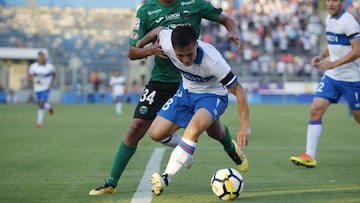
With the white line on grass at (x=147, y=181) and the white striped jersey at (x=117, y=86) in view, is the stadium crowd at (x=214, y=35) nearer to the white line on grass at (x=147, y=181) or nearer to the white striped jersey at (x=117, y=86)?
the white striped jersey at (x=117, y=86)

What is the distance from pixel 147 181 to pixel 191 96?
156 centimetres

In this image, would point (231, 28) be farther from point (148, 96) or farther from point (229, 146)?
point (229, 146)

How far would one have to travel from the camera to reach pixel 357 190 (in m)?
7.09

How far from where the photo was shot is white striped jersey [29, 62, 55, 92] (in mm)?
22125

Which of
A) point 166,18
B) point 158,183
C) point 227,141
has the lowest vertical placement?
point 227,141

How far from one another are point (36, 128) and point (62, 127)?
2.58ft

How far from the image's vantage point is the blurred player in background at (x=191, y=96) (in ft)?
20.7

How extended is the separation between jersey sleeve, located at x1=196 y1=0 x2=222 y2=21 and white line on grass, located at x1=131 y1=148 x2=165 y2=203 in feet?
7.06

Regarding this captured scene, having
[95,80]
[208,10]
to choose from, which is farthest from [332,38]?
[95,80]

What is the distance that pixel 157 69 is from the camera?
7.62m

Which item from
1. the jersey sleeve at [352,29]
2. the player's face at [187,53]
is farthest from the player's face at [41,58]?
the player's face at [187,53]

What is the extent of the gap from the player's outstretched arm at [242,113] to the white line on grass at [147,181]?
115cm

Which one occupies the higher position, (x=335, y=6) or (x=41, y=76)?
(x=335, y=6)

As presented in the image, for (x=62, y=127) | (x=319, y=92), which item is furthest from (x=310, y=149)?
(x=62, y=127)
